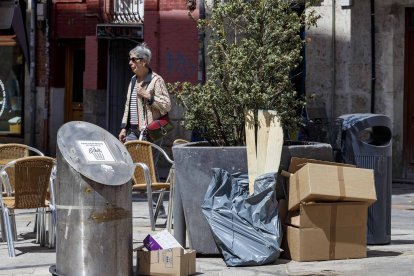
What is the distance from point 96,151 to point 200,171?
108 cm

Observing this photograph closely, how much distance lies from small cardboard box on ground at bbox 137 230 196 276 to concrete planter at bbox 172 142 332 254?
2.13 ft

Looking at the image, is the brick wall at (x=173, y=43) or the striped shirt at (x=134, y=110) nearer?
the striped shirt at (x=134, y=110)

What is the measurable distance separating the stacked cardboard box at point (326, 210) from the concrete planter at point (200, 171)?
1.34 feet

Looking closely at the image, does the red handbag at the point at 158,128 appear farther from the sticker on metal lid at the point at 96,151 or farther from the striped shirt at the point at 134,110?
the sticker on metal lid at the point at 96,151

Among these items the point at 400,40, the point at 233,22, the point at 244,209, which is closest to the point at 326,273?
the point at 244,209

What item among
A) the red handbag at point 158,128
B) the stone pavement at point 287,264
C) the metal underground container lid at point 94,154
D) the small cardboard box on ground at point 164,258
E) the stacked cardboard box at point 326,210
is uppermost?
the red handbag at point 158,128

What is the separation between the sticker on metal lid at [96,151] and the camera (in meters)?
7.95

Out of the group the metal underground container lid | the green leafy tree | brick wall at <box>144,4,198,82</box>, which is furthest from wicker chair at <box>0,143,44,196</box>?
brick wall at <box>144,4,198,82</box>

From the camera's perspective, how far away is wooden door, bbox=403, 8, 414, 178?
17.7 meters

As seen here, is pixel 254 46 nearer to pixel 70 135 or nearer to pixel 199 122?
pixel 199 122

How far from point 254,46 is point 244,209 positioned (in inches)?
56.9

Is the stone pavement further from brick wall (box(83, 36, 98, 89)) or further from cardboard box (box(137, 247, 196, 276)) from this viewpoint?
brick wall (box(83, 36, 98, 89))

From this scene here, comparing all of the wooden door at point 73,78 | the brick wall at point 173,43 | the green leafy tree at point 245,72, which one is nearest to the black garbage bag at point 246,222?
the green leafy tree at point 245,72

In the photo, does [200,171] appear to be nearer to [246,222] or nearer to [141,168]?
[246,222]
